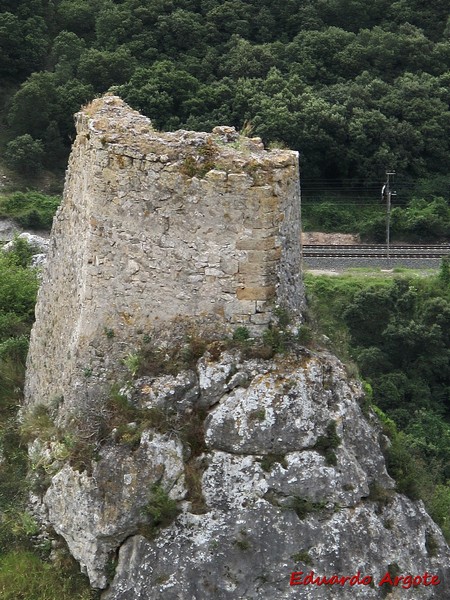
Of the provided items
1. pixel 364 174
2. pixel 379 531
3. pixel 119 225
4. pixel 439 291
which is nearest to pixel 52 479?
pixel 119 225

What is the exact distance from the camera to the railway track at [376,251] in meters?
36.3

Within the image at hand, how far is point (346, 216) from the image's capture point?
134ft

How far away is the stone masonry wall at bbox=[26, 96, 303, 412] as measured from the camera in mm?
10102

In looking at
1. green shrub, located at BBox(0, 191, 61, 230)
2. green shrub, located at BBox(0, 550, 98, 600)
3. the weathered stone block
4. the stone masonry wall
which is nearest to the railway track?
green shrub, located at BBox(0, 191, 61, 230)

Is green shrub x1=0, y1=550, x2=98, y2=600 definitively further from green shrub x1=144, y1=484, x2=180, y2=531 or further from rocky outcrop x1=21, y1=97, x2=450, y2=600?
green shrub x1=144, y1=484, x2=180, y2=531

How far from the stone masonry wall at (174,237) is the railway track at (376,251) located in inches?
988

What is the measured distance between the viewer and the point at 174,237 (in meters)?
10.3

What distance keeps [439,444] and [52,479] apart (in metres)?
16.3

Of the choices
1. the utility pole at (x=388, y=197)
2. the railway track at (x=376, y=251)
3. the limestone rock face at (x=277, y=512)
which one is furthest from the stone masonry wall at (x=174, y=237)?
the utility pole at (x=388, y=197)

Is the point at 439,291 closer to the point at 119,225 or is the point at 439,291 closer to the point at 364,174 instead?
the point at 364,174

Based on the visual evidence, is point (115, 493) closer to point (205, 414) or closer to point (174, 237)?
point (205, 414)

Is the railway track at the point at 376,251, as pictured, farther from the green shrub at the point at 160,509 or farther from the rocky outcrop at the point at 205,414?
the green shrub at the point at 160,509

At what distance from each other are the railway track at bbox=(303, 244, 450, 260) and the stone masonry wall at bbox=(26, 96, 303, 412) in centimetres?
2510

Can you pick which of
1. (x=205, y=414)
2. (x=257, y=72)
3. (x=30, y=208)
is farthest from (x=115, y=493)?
(x=257, y=72)
